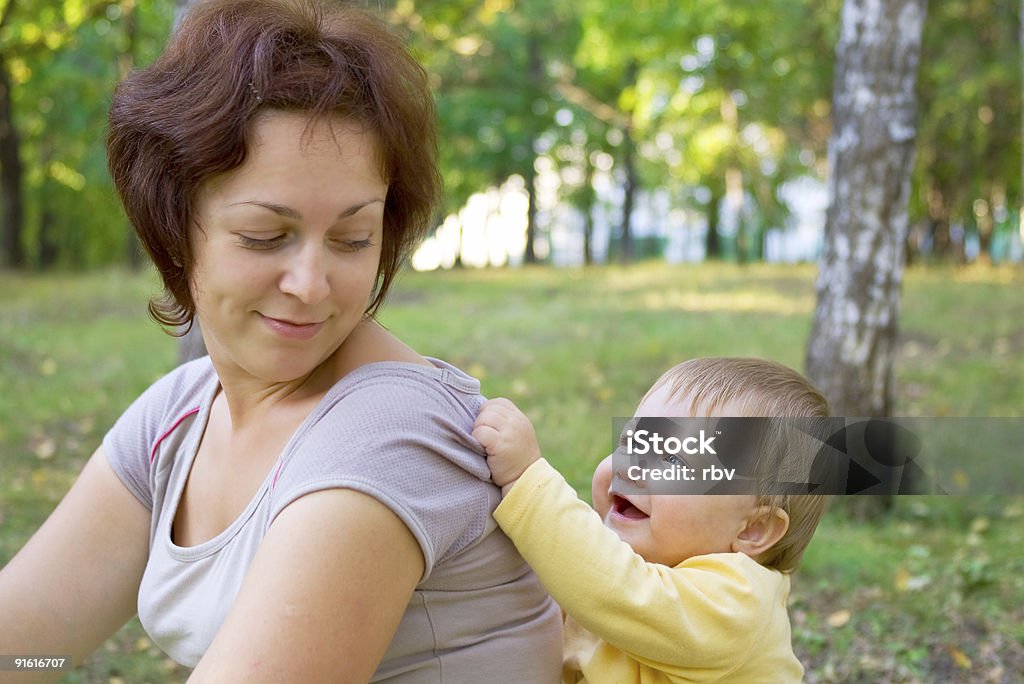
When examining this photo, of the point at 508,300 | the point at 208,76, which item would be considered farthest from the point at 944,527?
the point at 508,300

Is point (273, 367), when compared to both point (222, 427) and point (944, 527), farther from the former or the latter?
point (944, 527)

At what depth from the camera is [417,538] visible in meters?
1.53

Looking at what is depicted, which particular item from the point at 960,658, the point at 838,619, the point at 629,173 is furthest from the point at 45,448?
the point at 629,173

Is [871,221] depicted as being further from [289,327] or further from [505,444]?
[289,327]

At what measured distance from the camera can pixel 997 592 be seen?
4199 mm

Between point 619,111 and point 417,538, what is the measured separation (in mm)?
26403

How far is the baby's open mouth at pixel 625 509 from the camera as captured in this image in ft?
6.63

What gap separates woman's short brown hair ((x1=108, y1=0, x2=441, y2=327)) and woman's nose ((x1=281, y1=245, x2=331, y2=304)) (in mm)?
170

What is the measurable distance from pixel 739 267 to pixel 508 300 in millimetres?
6763

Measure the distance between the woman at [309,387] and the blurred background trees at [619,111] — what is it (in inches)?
437

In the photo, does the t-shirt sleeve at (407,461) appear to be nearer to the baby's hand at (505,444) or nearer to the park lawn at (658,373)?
the baby's hand at (505,444)

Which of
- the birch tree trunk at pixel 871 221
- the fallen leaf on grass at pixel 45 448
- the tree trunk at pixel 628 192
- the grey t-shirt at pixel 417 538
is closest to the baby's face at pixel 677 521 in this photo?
the grey t-shirt at pixel 417 538

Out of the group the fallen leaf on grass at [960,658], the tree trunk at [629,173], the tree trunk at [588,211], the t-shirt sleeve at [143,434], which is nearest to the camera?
the t-shirt sleeve at [143,434]

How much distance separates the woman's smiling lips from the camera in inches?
65.9
